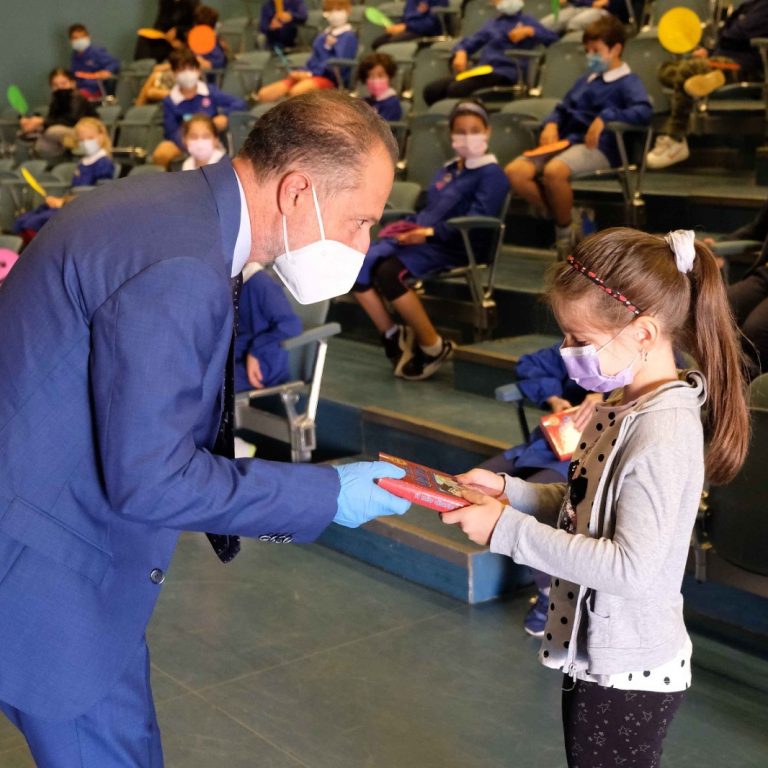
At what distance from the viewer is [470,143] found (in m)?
5.10

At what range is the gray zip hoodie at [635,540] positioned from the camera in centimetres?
153

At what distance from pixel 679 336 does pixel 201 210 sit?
75cm

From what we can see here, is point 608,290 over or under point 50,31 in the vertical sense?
over

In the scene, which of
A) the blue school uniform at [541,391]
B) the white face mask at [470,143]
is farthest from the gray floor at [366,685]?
the white face mask at [470,143]

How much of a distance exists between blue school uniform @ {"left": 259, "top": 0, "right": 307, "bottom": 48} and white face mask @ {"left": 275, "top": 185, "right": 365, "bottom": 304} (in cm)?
892

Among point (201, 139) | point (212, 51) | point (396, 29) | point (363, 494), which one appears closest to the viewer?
point (363, 494)

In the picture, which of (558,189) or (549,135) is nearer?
(558,189)

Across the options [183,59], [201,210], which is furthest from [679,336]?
[183,59]

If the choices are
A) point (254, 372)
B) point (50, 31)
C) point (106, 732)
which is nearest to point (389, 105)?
point (254, 372)

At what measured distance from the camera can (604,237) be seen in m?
1.67

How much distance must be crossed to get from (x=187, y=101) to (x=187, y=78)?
7.0 inches

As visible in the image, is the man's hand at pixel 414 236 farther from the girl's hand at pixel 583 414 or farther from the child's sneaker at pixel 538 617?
the child's sneaker at pixel 538 617

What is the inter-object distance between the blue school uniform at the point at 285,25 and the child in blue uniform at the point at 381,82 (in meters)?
A: 3.74

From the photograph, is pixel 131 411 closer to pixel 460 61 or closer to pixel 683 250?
pixel 683 250
